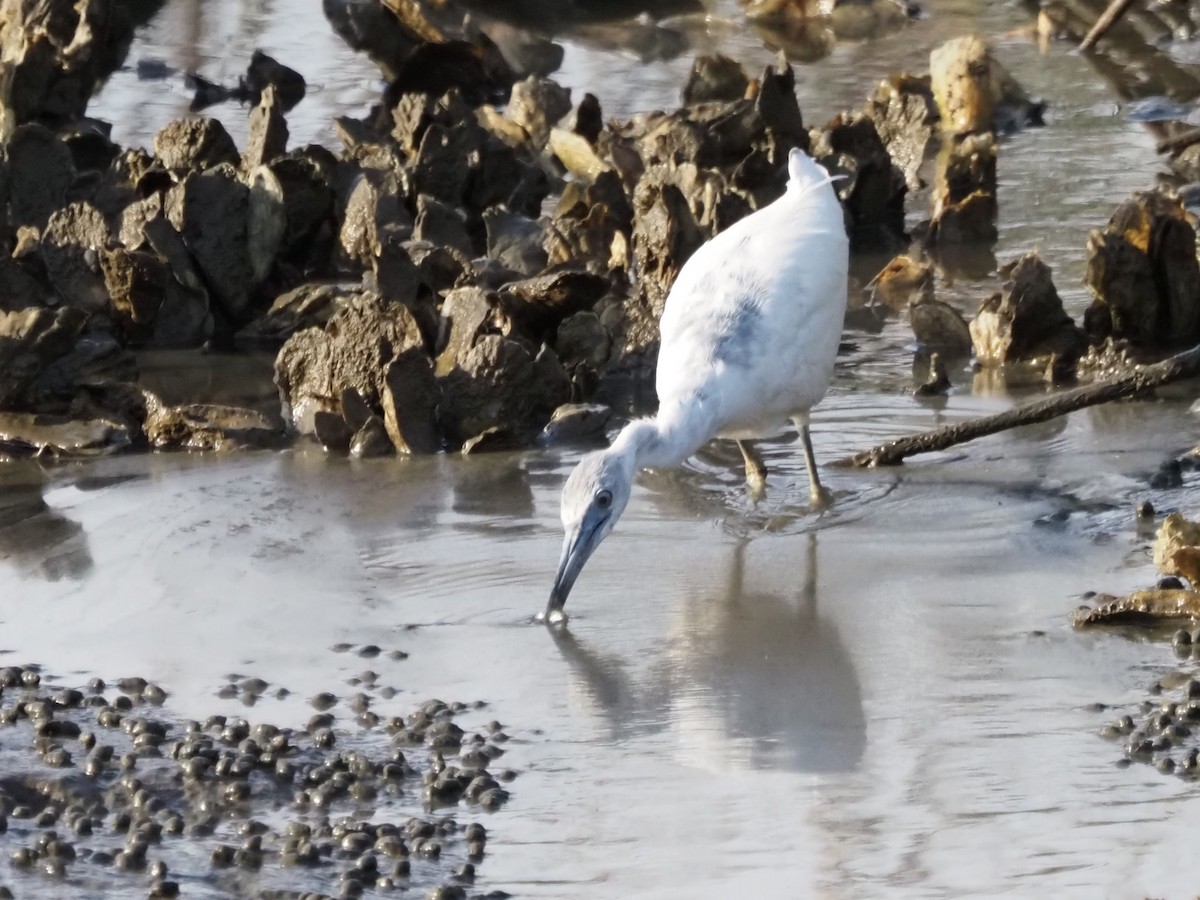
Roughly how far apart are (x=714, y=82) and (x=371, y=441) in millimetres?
5230

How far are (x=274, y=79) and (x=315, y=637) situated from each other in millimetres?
8027

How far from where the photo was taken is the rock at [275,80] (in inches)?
504

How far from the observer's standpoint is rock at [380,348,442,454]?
7199 mm

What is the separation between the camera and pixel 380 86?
42.9ft

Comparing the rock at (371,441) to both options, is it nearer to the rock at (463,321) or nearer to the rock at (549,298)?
the rock at (463,321)

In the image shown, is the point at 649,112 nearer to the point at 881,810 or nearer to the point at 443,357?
the point at 443,357

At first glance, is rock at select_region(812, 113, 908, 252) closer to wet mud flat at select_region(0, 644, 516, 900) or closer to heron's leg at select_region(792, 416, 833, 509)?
heron's leg at select_region(792, 416, 833, 509)

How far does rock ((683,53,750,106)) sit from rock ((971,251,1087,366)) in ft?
13.6

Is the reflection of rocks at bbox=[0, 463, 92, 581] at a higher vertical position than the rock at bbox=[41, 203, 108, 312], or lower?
lower

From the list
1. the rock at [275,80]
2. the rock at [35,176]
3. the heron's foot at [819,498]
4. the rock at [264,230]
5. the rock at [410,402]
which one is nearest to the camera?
the heron's foot at [819,498]

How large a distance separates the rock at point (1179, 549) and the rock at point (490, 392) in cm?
268

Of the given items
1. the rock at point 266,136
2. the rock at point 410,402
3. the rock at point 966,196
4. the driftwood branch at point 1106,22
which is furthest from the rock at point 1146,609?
the driftwood branch at point 1106,22

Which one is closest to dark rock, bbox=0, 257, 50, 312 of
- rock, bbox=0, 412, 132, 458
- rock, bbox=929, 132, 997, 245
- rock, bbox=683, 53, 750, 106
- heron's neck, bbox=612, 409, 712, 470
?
rock, bbox=0, 412, 132, 458

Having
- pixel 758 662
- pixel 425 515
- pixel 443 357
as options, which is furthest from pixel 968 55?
pixel 758 662
